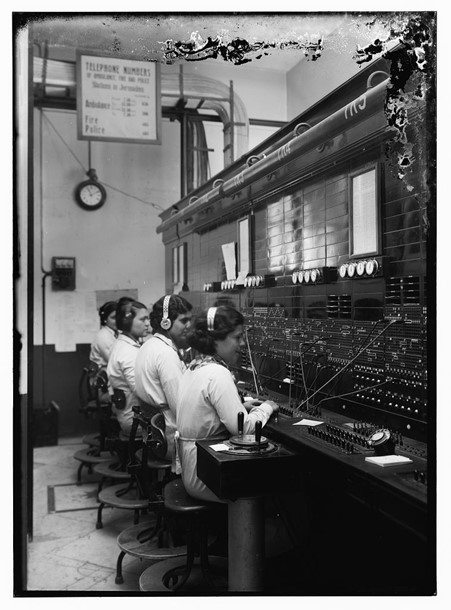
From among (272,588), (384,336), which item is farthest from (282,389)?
(272,588)

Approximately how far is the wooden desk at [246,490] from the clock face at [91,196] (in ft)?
8.90

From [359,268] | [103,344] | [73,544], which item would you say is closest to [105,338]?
[103,344]

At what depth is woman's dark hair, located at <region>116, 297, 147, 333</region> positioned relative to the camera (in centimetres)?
458

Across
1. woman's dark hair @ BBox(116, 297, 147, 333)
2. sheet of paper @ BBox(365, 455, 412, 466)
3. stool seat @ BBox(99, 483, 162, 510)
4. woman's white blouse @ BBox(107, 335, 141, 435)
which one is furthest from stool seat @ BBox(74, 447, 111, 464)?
sheet of paper @ BBox(365, 455, 412, 466)

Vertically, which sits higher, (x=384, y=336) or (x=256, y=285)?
(x=256, y=285)

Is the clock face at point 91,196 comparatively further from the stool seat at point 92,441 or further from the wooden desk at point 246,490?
the wooden desk at point 246,490

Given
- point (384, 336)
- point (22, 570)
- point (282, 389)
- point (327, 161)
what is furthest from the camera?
point (282, 389)

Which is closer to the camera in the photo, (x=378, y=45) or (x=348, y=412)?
(x=378, y=45)

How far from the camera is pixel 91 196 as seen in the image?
15.8ft

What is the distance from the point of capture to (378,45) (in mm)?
2627

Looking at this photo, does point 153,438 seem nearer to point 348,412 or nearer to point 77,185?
point 348,412

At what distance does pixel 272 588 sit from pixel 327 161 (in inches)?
93.2

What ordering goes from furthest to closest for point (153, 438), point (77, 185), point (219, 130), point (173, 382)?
A: point (219, 130), point (77, 185), point (173, 382), point (153, 438)

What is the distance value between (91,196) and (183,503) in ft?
9.49
